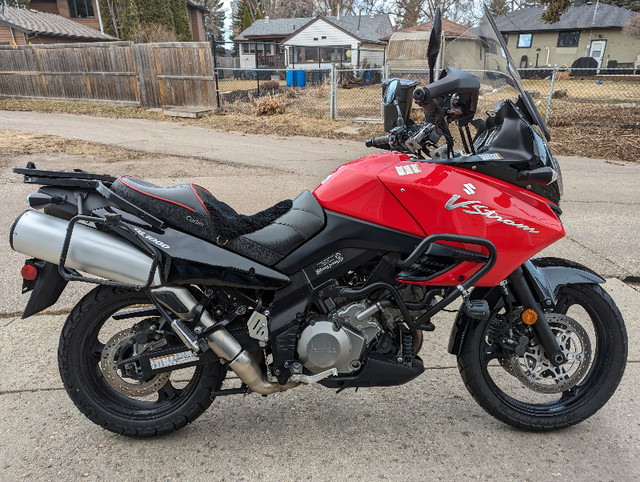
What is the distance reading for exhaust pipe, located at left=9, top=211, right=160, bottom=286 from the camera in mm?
2090

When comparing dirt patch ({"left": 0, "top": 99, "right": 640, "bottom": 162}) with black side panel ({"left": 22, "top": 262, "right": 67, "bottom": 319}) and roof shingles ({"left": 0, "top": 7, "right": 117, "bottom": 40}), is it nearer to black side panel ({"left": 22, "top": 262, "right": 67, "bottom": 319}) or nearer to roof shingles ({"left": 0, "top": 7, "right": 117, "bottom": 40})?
black side panel ({"left": 22, "top": 262, "right": 67, "bottom": 319})

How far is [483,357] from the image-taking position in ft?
8.02

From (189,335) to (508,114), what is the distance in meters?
1.80

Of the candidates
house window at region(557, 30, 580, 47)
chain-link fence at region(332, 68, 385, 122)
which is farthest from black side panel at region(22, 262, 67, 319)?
house window at region(557, 30, 580, 47)

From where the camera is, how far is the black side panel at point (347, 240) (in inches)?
84.3

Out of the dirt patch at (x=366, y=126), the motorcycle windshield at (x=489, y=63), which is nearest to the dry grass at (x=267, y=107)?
the dirt patch at (x=366, y=126)

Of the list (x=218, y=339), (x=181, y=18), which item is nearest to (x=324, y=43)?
(x=181, y=18)

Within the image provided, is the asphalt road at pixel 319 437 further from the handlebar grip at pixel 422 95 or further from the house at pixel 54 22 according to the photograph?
the house at pixel 54 22

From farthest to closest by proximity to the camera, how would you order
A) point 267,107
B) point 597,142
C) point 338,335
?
point 267,107, point 597,142, point 338,335

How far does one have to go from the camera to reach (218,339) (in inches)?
87.9

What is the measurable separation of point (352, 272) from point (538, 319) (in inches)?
37.1

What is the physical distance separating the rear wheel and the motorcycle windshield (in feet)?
6.34

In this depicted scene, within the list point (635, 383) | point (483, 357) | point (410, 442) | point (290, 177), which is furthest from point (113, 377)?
point (290, 177)

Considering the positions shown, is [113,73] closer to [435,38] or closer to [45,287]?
[45,287]
